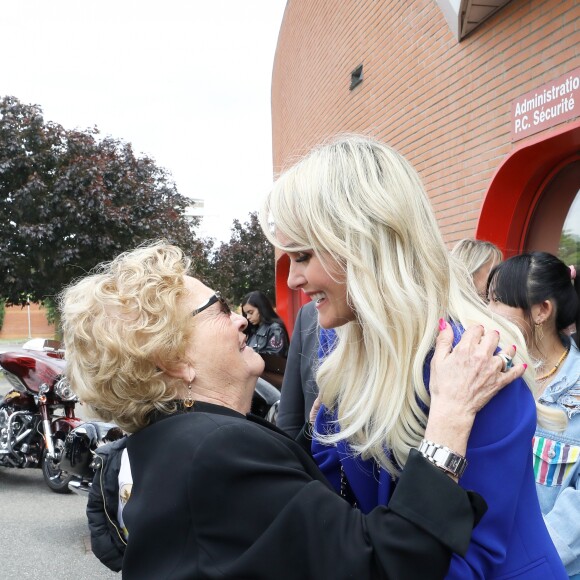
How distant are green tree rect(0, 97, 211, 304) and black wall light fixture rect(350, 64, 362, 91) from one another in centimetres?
839

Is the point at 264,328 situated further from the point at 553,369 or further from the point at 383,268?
the point at 383,268

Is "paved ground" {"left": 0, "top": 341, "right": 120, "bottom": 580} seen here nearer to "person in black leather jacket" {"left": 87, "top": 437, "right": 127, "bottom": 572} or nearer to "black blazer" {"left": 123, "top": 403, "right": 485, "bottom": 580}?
"person in black leather jacket" {"left": 87, "top": 437, "right": 127, "bottom": 572}

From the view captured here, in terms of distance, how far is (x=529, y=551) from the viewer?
1460mm

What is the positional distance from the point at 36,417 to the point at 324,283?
6344 millimetres

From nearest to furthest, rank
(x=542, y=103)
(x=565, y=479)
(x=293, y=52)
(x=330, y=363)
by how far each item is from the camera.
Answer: (x=330, y=363)
(x=565, y=479)
(x=542, y=103)
(x=293, y=52)

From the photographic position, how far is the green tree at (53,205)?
607 inches

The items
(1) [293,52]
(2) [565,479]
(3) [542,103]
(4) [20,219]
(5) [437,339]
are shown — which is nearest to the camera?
(5) [437,339]

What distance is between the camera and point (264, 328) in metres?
6.90

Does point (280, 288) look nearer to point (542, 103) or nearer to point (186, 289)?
point (542, 103)

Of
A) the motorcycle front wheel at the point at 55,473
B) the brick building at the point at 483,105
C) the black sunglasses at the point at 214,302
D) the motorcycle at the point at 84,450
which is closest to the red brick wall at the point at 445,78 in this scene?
the brick building at the point at 483,105

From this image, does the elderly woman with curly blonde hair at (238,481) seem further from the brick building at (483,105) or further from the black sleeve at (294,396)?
the brick building at (483,105)

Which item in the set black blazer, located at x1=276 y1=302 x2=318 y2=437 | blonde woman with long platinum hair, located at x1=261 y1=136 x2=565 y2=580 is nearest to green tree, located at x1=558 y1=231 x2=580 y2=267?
black blazer, located at x1=276 y1=302 x2=318 y2=437

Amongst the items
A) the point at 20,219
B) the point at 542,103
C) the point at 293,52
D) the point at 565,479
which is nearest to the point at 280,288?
the point at 293,52

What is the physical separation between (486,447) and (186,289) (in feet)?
3.15
